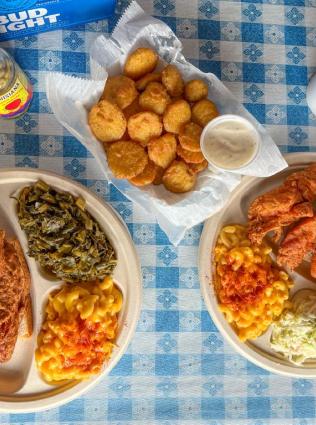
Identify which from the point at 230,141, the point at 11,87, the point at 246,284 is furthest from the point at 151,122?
the point at 246,284

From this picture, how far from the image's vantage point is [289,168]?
2.49 metres

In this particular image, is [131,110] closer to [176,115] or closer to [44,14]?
[176,115]

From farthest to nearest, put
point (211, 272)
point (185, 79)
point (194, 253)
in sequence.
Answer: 1. point (194, 253)
2. point (211, 272)
3. point (185, 79)

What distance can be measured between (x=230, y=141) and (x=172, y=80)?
38 centimetres

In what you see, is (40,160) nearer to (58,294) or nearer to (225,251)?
(58,294)

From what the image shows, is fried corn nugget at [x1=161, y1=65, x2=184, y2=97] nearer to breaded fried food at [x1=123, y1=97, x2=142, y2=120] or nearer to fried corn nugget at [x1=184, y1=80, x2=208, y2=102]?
fried corn nugget at [x1=184, y1=80, x2=208, y2=102]

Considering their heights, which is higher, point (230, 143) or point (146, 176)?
point (230, 143)

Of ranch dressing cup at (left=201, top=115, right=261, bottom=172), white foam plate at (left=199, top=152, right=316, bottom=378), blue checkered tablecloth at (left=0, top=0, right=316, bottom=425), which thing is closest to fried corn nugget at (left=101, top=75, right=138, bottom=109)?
blue checkered tablecloth at (left=0, top=0, right=316, bottom=425)

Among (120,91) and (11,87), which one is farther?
(120,91)

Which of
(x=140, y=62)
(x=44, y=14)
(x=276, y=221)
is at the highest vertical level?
(x=44, y=14)

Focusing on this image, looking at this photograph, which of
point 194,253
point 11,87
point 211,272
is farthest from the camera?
point 194,253

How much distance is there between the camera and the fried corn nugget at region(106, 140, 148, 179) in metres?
2.26

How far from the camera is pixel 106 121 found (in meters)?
2.25

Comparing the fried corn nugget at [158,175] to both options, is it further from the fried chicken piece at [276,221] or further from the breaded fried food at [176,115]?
the fried chicken piece at [276,221]
